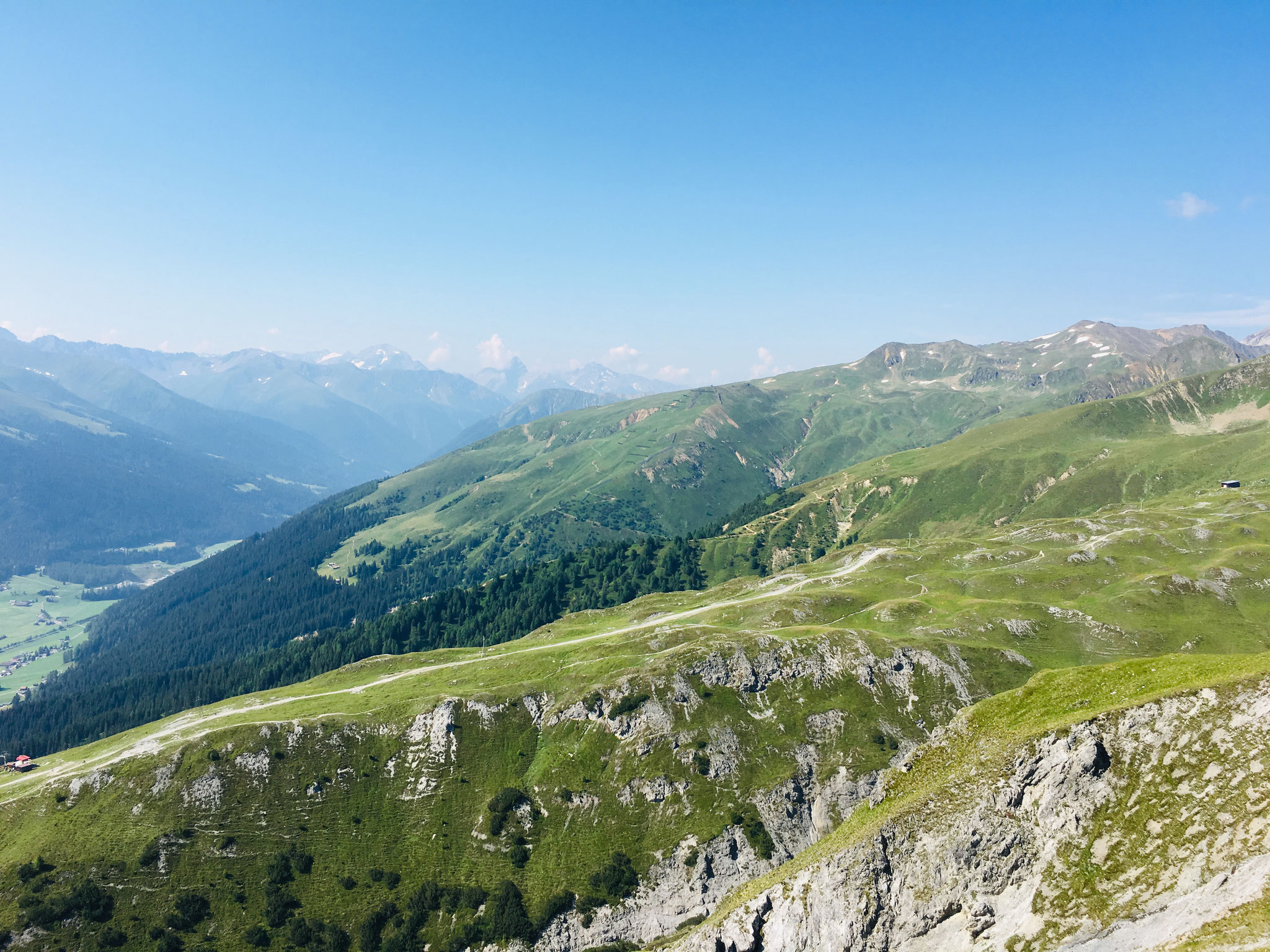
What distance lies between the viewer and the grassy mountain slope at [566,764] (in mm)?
95312

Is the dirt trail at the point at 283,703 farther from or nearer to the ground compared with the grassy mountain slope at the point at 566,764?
farther from the ground

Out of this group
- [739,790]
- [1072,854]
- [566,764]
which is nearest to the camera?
[1072,854]

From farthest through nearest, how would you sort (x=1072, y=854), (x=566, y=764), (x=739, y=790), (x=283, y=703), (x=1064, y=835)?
(x=283, y=703)
(x=566, y=764)
(x=739, y=790)
(x=1064, y=835)
(x=1072, y=854)

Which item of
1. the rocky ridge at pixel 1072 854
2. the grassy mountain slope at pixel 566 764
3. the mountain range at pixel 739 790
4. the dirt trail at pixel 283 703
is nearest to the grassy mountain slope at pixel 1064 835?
the rocky ridge at pixel 1072 854

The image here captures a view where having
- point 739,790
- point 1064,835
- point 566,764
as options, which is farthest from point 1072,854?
point 566,764

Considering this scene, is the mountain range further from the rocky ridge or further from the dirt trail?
the dirt trail

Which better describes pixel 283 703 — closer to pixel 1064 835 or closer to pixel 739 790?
pixel 739 790

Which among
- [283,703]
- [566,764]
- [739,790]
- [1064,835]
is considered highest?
[1064,835]

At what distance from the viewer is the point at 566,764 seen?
4537 inches

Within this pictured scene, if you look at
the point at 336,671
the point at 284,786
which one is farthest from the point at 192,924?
the point at 336,671

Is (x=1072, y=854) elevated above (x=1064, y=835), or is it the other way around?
(x=1064, y=835)

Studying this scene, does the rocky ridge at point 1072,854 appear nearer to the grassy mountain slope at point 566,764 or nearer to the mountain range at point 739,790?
the mountain range at point 739,790

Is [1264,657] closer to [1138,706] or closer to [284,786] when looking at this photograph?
[1138,706]

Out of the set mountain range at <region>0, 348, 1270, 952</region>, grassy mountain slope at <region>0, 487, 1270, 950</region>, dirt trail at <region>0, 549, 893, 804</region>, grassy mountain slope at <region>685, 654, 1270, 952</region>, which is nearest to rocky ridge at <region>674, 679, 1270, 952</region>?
grassy mountain slope at <region>685, 654, 1270, 952</region>
